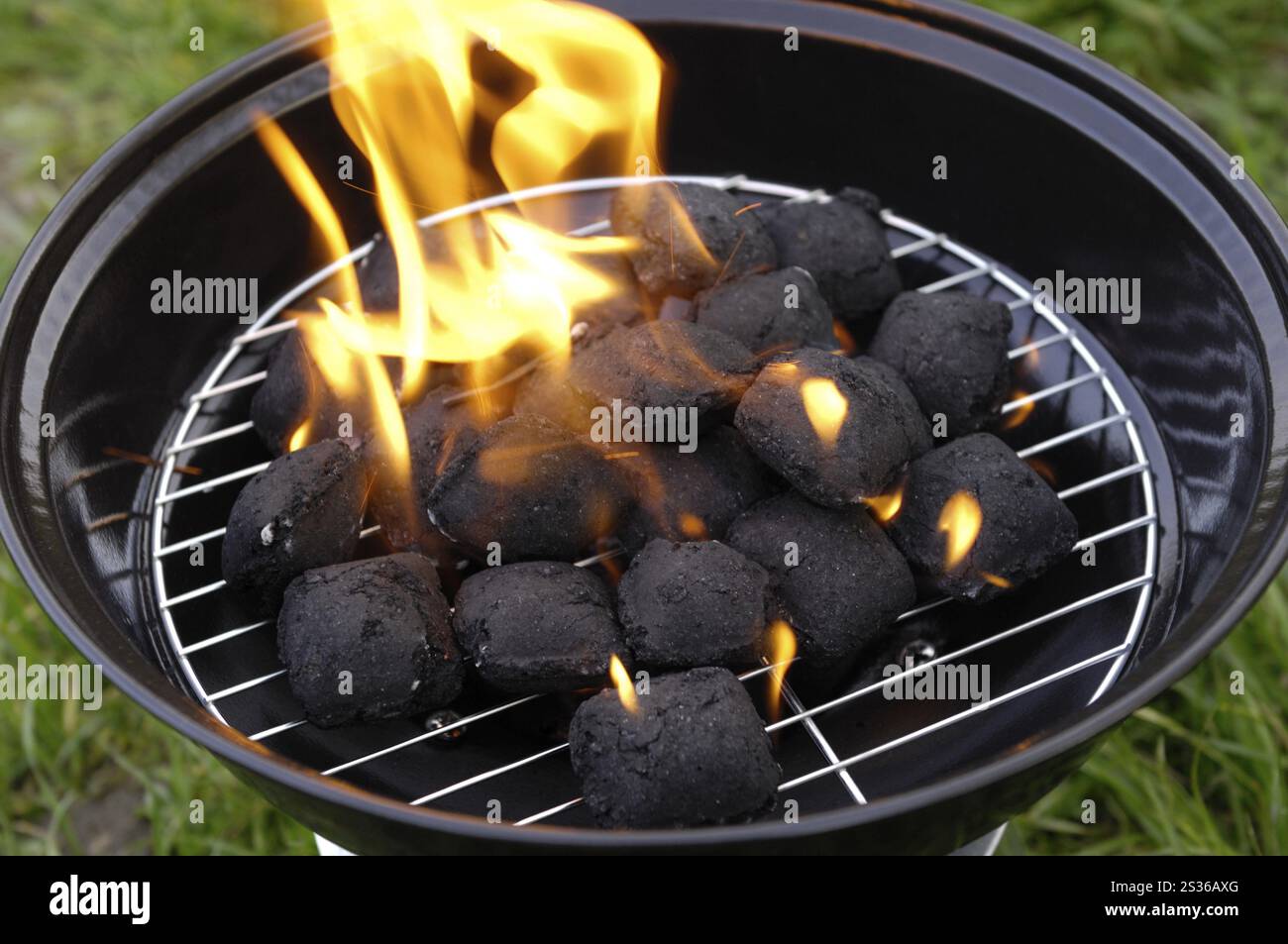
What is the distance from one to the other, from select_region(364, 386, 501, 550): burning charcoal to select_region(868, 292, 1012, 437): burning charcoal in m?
0.63

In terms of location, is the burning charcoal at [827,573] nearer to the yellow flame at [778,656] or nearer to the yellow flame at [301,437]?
the yellow flame at [778,656]

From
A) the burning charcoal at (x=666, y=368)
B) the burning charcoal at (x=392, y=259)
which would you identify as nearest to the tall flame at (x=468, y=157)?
the burning charcoal at (x=392, y=259)

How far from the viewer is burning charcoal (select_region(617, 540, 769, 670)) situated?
5.20 feet

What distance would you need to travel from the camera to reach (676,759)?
147 centimetres

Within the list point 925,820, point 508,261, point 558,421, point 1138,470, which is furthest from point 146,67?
point 925,820

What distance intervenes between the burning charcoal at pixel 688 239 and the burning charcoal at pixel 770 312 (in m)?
0.04

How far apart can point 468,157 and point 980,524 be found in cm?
108

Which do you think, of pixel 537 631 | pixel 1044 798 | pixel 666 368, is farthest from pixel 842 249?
pixel 1044 798

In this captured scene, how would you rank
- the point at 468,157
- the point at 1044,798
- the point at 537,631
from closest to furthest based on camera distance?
the point at 537,631 < the point at 468,157 < the point at 1044,798

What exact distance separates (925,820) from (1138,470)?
2.50ft

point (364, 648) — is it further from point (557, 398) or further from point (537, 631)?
point (557, 398)
